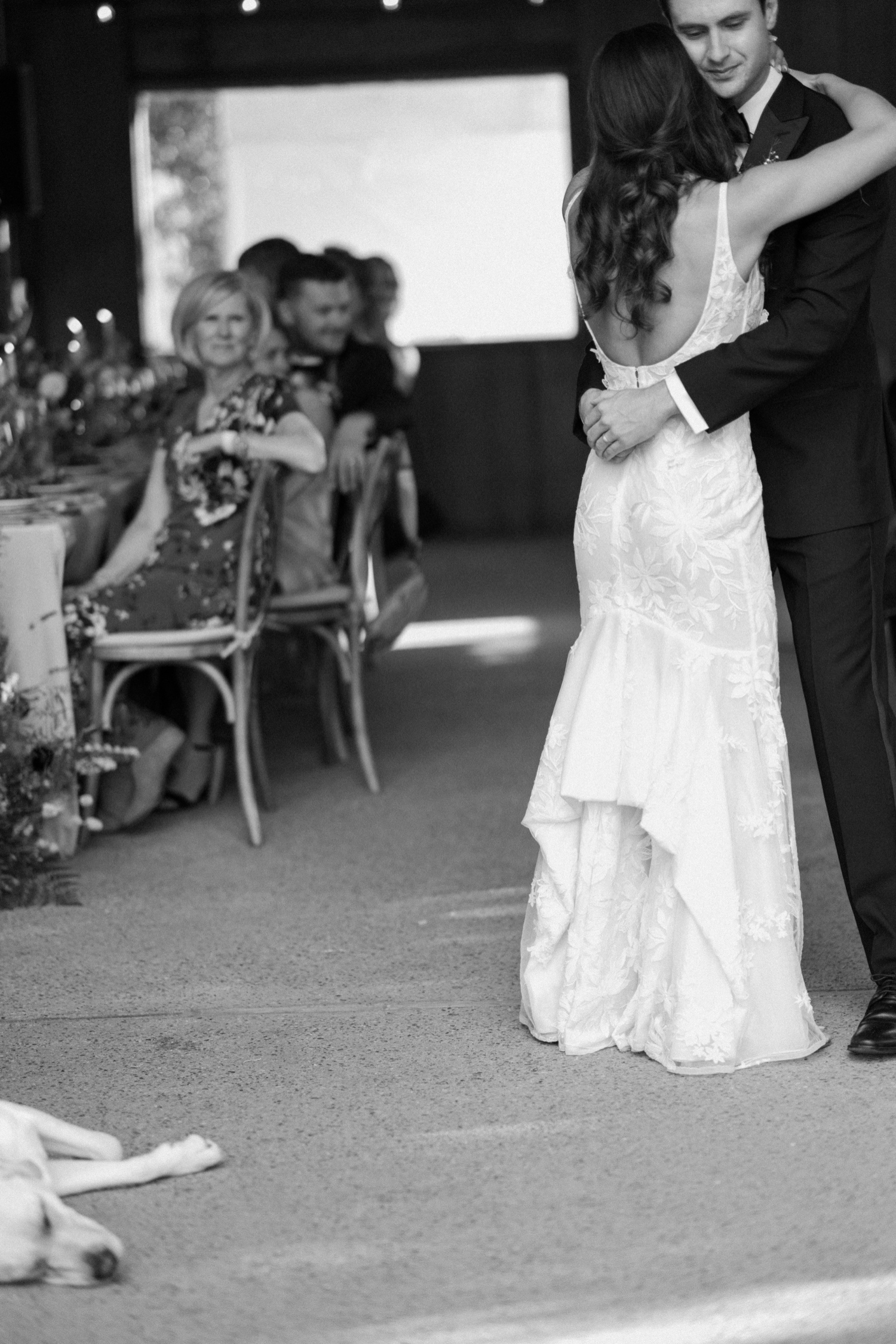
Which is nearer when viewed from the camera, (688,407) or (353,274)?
(688,407)

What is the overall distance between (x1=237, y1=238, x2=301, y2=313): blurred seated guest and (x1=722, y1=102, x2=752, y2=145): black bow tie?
3.02 m

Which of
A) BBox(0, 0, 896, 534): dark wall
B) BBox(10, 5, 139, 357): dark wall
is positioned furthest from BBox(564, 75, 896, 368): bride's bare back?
BBox(10, 5, 139, 357): dark wall

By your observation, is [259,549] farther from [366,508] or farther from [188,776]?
[188,776]

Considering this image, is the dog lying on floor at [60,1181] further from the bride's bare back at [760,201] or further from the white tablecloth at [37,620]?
the white tablecloth at [37,620]

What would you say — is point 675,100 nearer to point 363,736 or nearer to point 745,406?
point 745,406

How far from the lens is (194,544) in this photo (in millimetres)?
4793

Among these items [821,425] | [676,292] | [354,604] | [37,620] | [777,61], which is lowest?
[354,604]

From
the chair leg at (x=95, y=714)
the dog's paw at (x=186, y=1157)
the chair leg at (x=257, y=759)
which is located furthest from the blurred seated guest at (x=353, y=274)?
the dog's paw at (x=186, y=1157)

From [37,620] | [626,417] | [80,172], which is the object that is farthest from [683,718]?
[80,172]

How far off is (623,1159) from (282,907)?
161cm

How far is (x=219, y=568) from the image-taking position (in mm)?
4766

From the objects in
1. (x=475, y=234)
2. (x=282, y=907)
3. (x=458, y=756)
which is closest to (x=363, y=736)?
(x=458, y=756)

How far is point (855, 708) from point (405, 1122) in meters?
0.97

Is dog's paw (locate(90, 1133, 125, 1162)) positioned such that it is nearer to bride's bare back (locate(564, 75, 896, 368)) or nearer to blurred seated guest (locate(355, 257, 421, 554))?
bride's bare back (locate(564, 75, 896, 368))
